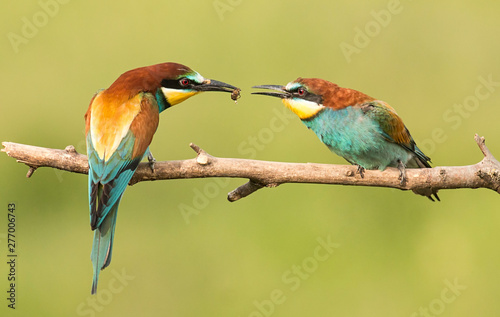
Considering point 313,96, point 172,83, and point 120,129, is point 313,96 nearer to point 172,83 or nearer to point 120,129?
point 172,83

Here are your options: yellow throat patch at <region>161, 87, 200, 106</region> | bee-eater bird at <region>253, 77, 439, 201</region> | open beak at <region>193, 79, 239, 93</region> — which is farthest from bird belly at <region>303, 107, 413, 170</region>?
yellow throat patch at <region>161, 87, 200, 106</region>

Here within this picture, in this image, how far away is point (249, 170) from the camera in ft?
6.53

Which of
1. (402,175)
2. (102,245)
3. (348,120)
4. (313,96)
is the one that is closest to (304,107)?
(313,96)

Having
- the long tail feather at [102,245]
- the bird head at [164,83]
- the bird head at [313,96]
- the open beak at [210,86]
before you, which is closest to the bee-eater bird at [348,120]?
the bird head at [313,96]

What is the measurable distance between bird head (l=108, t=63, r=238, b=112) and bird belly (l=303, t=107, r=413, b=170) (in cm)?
41

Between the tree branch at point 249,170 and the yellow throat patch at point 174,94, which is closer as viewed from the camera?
the tree branch at point 249,170

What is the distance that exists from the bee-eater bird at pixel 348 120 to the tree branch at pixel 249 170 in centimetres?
16

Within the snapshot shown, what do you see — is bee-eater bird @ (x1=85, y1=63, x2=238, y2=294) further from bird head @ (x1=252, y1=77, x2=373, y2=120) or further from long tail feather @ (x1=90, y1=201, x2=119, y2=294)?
bird head @ (x1=252, y1=77, x2=373, y2=120)

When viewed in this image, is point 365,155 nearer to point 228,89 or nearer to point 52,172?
point 228,89

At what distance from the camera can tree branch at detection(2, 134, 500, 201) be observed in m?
1.98

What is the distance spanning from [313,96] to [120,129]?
2.31 ft

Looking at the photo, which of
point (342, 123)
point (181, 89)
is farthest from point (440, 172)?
point (181, 89)

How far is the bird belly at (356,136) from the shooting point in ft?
7.41

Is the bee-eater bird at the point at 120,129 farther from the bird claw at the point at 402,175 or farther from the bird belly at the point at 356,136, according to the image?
the bird claw at the point at 402,175
